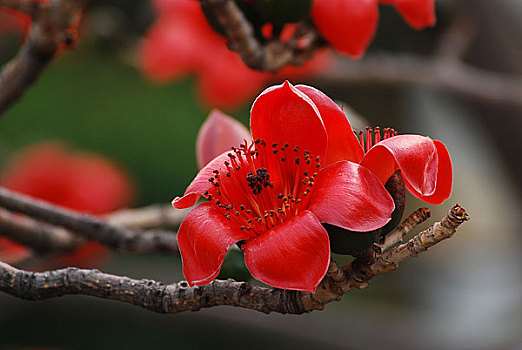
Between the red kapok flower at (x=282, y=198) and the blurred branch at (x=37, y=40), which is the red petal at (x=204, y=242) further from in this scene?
the blurred branch at (x=37, y=40)

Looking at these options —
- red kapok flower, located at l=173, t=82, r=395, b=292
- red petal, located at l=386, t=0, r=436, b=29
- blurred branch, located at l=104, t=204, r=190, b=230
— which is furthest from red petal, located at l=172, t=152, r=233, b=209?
blurred branch, located at l=104, t=204, r=190, b=230

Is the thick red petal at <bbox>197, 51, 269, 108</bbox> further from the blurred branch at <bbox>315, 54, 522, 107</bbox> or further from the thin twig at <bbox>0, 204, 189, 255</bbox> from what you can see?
the thin twig at <bbox>0, 204, 189, 255</bbox>

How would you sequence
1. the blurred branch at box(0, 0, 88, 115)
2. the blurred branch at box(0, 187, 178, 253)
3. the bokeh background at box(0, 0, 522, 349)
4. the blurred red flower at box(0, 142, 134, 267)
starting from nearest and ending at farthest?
the blurred branch at box(0, 0, 88, 115) < the blurred branch at box(0, 187, 178, 253) < the blurred red flower at box(0, 142, 134, 267) < the bokeh background at box(0, 0, 522, 349)

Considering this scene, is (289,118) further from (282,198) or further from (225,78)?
(225,78)

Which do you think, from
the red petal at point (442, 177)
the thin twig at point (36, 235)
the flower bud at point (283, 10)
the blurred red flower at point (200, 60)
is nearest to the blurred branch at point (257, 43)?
the flower bud at point (283, 10)

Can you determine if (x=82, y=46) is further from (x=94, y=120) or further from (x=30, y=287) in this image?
(x=30, y=287)

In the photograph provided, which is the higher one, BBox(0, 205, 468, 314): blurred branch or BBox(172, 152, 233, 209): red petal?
BBox(172, 152, 233, 209): red petal

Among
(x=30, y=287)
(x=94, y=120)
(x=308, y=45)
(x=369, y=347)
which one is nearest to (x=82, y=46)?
(x=94, y=120)

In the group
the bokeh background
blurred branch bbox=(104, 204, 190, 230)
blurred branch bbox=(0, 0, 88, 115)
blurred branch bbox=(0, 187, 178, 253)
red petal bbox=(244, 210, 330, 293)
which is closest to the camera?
red petal bbox=(244, 210, 330, 293)
